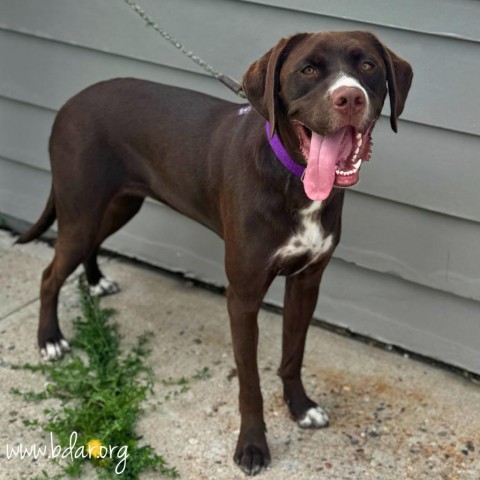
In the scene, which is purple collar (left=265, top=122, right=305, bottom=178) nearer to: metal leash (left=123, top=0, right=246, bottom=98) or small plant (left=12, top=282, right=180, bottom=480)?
metal leash (left=123, top=0, right=246, bottom=98)

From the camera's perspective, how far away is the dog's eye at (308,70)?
2.65 m

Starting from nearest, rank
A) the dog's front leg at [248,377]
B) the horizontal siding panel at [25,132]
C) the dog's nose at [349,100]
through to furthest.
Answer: the dog's nose at [349,100] → the dog's front leg at [248,377] → the horizontal siding panel at [25,132]

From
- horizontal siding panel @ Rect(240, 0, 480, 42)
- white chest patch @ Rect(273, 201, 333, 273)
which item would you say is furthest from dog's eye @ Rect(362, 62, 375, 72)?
horizontal siding panel @ Rect(240, 0, 480, 42)

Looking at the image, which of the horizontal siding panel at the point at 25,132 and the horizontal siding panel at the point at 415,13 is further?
the horizontal siding panel at the point at 25,132

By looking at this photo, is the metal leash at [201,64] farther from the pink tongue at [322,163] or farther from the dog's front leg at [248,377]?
the dog's front leg at [248,377]

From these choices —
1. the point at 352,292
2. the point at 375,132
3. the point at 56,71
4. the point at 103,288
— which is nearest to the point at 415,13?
the point at 375,132

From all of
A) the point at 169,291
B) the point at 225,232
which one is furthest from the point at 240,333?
the point at 169,291

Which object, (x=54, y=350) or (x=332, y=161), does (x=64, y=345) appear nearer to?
(x=54, y=350)

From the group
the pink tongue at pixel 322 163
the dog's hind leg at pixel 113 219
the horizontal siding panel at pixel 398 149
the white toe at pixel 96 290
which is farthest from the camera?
the white toe at pixel 96 290

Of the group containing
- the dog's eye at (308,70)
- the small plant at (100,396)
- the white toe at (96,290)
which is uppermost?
the dog's eye at (308,70)

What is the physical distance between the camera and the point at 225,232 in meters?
3.18

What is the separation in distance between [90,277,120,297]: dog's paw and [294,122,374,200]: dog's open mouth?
6.83 ft

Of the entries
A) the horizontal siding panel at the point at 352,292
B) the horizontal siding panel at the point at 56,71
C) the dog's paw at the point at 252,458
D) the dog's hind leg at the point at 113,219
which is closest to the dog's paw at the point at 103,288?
the dog's hind leg at the point at 113,219

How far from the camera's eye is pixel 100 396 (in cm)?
346
